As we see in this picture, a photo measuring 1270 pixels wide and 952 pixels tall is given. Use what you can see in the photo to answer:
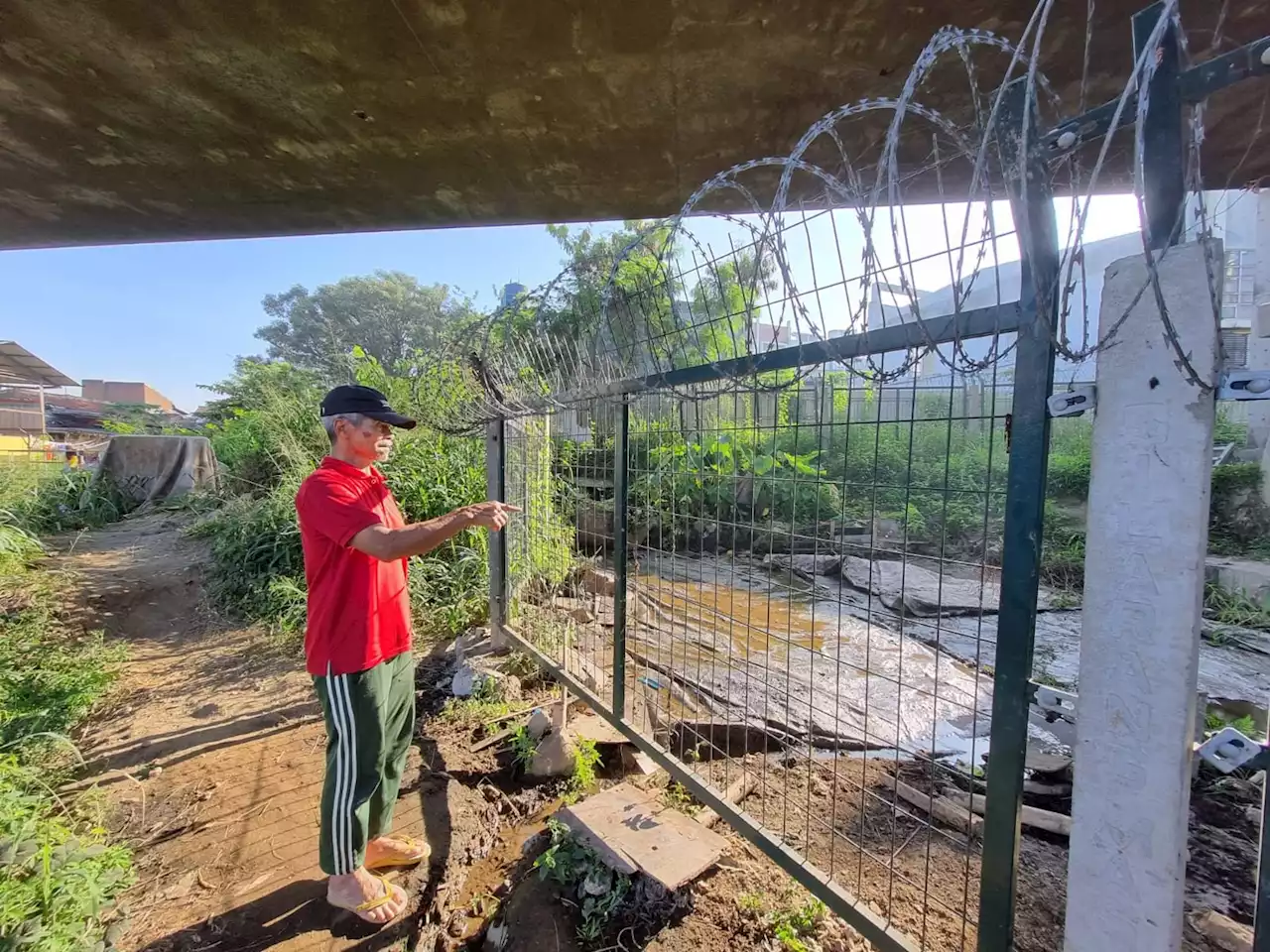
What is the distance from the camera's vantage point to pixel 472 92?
2.62m

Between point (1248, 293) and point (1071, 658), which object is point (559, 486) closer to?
point (1071, 658)

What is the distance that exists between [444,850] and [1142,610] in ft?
8.38

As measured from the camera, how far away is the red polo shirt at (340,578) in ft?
6.04

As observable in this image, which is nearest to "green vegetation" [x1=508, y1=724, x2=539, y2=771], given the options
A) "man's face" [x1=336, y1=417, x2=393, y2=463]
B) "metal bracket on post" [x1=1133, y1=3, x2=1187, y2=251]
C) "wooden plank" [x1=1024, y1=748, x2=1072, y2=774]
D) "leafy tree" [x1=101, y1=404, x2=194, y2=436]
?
"man's face" [x1=336, y1=417, x2=393, y2=463]

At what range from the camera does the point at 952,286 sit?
1.13 m

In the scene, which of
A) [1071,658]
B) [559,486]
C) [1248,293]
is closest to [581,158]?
[559,486]

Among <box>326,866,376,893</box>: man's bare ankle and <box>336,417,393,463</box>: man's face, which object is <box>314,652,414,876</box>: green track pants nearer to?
<box>326,866,376,893</box>: man's bare ankle

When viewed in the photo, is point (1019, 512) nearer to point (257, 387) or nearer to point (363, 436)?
point (363, 436)

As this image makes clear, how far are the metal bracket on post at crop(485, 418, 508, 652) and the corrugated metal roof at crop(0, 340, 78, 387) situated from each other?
15.5 meters

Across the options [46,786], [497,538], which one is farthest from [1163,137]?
[46,786]

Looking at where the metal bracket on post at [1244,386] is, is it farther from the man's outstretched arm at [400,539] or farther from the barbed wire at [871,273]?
the man's outstretched arm at [400,539]

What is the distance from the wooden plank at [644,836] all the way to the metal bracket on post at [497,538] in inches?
70.4

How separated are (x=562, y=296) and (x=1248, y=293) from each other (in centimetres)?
890

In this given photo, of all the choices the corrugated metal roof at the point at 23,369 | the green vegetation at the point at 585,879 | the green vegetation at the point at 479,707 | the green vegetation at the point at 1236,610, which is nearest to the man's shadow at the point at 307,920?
the green vegetation at the point at 585,879
